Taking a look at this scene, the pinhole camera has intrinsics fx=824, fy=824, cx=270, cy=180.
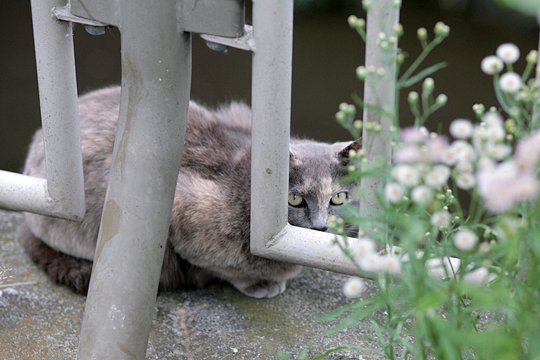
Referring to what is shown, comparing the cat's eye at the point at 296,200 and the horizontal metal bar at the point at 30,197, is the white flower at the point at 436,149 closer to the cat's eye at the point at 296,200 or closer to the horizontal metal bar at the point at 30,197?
the horizontal metal bar at the point at 30,197

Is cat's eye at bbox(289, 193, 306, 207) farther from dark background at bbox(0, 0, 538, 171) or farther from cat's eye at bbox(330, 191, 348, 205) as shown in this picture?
dark background at bbox(0, 0, 538, 171)

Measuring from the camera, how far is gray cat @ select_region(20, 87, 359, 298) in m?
1.98

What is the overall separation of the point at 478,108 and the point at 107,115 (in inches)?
47.0

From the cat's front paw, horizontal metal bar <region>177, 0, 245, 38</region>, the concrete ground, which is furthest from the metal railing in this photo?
the cat's front paw

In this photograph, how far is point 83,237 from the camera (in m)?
2.04

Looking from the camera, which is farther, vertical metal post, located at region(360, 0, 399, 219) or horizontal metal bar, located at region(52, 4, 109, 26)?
horizontal metal bar, located at region(52, 4, 109, 26)

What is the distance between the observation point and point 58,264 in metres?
1.99

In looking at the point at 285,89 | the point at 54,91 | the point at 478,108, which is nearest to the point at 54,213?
the point at 54,91

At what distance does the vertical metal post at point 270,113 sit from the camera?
1.36 m

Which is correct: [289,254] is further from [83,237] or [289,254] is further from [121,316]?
[83,237]

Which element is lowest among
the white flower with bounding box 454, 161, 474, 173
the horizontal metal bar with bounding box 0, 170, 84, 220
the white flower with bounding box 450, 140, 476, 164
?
the horizontal metal bar with bounding box 0, 170, 84, 220

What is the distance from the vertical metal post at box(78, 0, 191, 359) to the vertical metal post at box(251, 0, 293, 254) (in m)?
0.14

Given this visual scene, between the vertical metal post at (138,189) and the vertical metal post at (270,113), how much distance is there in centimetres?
14

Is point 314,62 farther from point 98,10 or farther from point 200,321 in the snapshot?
point 98,10
